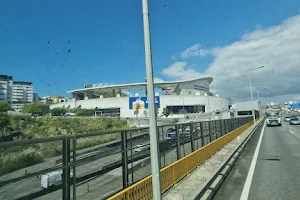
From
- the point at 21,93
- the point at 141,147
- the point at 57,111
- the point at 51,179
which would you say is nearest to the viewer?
the point at 51,179

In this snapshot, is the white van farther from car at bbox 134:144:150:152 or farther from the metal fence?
car at bbox 134:144:150:152

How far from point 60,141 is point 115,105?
387 ft

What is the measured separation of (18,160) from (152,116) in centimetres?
229

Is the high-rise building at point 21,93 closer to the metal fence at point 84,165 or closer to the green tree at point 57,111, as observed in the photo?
the green tree at point 57,111

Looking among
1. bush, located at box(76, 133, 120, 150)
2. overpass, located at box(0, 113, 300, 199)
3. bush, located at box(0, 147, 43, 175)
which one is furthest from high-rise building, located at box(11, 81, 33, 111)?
bush, located at box(0, 147, 43, 175)

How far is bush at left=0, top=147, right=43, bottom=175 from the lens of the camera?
2777 millimetres

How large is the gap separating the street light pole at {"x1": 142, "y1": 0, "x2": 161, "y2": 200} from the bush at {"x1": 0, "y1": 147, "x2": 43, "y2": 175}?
1945 mm

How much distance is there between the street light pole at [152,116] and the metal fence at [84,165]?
3.81ft

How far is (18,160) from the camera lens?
10.0 ft

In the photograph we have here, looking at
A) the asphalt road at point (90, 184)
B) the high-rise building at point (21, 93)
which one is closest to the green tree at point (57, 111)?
the high-rise building at point (21, 93)

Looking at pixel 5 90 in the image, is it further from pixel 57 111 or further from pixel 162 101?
pixel 162 101

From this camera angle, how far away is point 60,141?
3.61m

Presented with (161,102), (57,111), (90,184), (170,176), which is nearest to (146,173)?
(170,176)

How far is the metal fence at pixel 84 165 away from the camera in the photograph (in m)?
3.00
